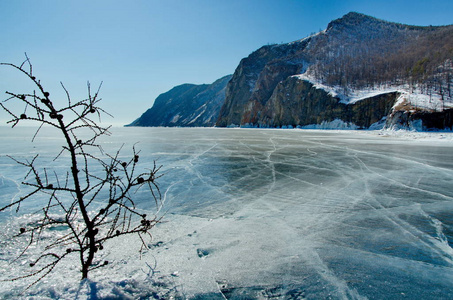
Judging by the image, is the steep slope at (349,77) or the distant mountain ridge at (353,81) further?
the steep slope at (349,77)

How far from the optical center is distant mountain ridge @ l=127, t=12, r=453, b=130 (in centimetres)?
4450

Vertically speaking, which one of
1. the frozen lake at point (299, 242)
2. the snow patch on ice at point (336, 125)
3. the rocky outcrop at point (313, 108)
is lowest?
the frozen lake at point (299, 242)

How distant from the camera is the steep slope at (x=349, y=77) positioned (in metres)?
49.1

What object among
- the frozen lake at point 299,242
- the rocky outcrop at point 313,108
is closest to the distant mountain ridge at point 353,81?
the rocky outcrop at point 313,108

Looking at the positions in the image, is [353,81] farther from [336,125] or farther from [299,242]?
[299,242]

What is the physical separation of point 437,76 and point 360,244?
69191 millimetres

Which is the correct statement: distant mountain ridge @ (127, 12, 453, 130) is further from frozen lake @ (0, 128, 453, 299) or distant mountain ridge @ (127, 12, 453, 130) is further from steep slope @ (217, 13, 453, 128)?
frozen lake @ (0, 128, 453, 299)

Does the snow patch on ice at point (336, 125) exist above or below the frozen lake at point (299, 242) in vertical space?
above

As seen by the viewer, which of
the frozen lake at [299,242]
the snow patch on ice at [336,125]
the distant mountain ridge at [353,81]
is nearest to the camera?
the frozen lake at [299,242]

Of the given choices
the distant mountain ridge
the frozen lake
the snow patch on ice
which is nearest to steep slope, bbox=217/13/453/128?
the distant mountain ridge

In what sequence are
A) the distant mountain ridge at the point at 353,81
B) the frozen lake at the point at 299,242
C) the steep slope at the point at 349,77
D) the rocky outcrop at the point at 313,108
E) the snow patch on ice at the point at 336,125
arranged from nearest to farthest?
the frozen lake at the point at 299,242 → the distant mountain ridge at the point at 353,81 → the rocky outcrop at the point at 313,108 → the steep slope at the point at 349,77 → the snow patch on ice at the point at 336,125

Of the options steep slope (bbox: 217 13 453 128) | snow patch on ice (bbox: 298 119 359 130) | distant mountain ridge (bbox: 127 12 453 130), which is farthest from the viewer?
snow patch on ice (bbox: 298 119 359 130)

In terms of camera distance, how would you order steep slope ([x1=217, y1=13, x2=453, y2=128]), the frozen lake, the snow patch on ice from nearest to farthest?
the frozen lake
steep slope ([x1=217, y1=13, x2=453, y2=128])
the snow patch on ice

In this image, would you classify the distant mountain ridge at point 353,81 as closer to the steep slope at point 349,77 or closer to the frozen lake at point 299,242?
the steep slope at point 349,77
